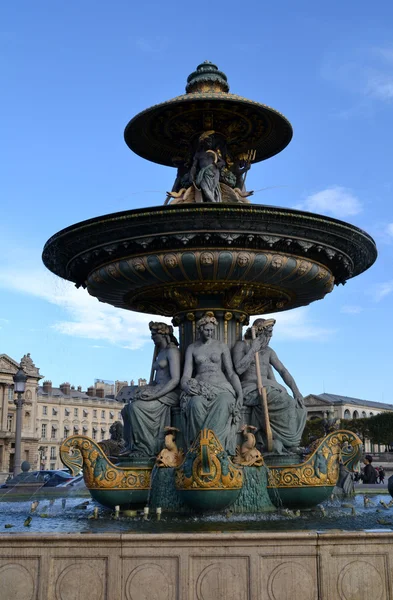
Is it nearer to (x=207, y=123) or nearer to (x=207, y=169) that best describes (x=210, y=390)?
(x=207, y=169)

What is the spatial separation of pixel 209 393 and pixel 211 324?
92 cm

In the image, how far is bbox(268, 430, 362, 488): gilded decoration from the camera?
8570mm

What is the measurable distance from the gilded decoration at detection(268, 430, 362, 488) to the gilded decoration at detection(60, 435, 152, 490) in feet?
5.21

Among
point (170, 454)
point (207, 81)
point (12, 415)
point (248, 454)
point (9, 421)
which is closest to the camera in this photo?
point (248, 454)

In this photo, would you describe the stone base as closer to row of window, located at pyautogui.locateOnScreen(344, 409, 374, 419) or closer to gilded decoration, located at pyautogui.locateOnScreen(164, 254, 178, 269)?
gilded decoration, located at pyautogui.locateOnScreen(164, 254, 178, 269)

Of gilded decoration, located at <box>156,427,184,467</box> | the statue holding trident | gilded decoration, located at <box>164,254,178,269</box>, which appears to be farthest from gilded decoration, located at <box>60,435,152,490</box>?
gilded decoration, located at <box>164,254,178,269</box>

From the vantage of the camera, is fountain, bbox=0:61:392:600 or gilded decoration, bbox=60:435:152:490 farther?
gilded decoration, bbox=60:435:152:490

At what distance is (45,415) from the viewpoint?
10656cm

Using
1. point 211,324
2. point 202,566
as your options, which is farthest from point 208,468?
point 202,566

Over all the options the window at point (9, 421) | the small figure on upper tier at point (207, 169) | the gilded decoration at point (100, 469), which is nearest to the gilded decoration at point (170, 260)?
the small figure on upper tier at point (207, 169)

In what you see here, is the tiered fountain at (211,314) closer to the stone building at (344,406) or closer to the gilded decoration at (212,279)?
the gilded decoration at (212,279)

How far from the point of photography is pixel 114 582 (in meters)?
4.84

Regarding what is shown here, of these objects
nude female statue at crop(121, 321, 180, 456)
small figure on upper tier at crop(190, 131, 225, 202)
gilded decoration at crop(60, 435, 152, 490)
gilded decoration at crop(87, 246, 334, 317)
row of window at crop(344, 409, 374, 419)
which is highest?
row of window at crop(344, 409, 374, 419)

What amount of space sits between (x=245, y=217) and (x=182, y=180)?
255 centimetres
